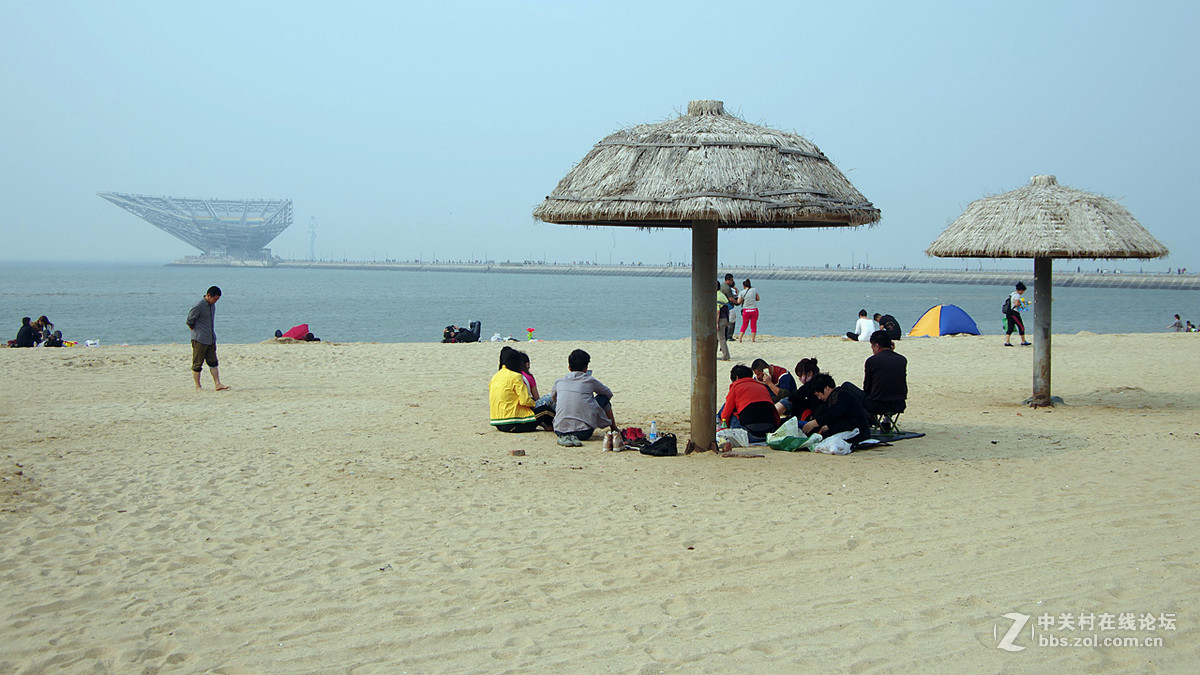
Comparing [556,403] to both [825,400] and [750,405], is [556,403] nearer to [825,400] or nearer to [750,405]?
[750,405]

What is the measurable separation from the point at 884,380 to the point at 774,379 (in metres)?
1.24

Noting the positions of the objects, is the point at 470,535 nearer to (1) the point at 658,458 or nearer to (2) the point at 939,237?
(1) the point at 658,458

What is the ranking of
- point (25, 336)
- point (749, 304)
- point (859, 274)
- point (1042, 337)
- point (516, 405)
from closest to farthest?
point (516, 405) → point (1042, 337) → point (749, 304) → point (25, 336) → point (859, 274)

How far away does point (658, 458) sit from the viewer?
23.8 ft

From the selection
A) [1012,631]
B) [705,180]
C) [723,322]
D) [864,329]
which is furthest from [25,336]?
[1012,631]

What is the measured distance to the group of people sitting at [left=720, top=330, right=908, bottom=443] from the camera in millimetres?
7668

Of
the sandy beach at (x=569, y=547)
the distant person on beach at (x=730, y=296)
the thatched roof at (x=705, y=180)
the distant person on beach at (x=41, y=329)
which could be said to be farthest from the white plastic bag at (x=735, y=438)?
the distant person on beach at (x=41, y=329)

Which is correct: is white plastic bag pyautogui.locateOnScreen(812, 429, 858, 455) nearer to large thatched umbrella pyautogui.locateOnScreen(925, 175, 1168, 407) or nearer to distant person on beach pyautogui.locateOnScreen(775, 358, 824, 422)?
distant person on beach pyautogui.locateOnScreen(775, 358, 824, 422)

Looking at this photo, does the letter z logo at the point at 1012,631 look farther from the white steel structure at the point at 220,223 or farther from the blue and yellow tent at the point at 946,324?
the white steel structure at the point at 220,223

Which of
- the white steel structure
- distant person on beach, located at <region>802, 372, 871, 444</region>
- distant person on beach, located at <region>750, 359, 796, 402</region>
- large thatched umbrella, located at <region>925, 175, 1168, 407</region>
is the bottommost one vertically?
distant person on beach, located at <region>802, 372, 871, 444</region>

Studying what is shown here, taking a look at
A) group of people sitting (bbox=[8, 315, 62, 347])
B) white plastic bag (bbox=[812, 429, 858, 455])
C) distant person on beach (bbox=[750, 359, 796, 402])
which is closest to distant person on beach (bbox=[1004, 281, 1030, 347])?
distant person on beach (bbox=[750, 359, 796, 402])

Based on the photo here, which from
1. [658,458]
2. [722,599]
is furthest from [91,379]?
[722,599]

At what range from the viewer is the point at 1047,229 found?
931 centimetres

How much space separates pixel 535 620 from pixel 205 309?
8.50m
